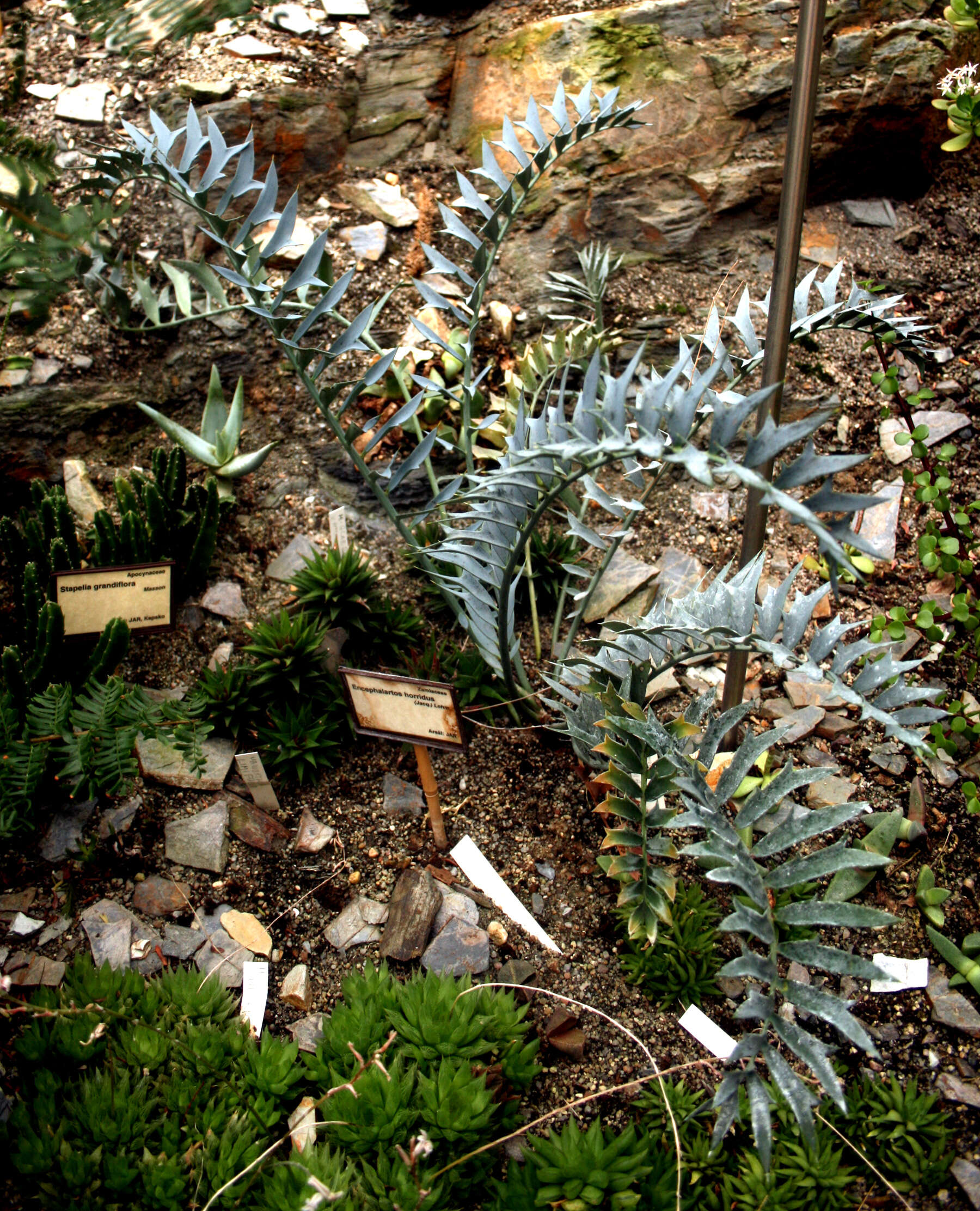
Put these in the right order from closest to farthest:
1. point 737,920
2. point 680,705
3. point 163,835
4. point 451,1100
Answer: point 737,920 → point 451,1100 → point 163,835 → point 680,705

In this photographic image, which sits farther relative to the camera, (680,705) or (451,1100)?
(680,705)

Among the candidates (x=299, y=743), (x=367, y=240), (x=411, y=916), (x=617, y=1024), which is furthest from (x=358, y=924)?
(x=367, y=240)

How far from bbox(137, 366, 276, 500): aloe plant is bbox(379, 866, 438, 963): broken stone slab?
3.86 feet

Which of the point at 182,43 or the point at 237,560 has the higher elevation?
the point at 182,43

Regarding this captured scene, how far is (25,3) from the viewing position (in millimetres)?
3219

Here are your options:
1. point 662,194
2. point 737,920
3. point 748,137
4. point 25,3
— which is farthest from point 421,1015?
point 25,3

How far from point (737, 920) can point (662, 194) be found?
253 cm

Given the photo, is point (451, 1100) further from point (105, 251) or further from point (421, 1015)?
point (105, 251)

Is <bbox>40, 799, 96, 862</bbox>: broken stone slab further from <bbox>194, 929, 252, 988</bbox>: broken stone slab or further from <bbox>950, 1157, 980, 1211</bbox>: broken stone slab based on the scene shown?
<bbox>950, 1157, 980, 1211</bbox>: broken stone slab

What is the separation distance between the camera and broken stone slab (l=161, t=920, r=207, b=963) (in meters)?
1.94

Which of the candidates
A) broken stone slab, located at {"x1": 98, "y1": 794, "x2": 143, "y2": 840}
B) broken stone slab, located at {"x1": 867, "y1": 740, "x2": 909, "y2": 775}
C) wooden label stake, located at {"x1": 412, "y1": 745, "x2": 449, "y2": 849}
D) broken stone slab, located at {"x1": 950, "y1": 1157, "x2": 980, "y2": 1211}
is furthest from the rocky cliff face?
broken stone slab, located at {"x1": 950, "y1": 1157, "x2": 980, "y2": 1211}

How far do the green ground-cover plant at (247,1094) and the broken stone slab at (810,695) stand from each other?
1085 millimetres

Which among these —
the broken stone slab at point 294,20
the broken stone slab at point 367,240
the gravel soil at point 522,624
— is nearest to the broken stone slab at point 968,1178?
the gravel soil at point 522,624

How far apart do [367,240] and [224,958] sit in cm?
230
